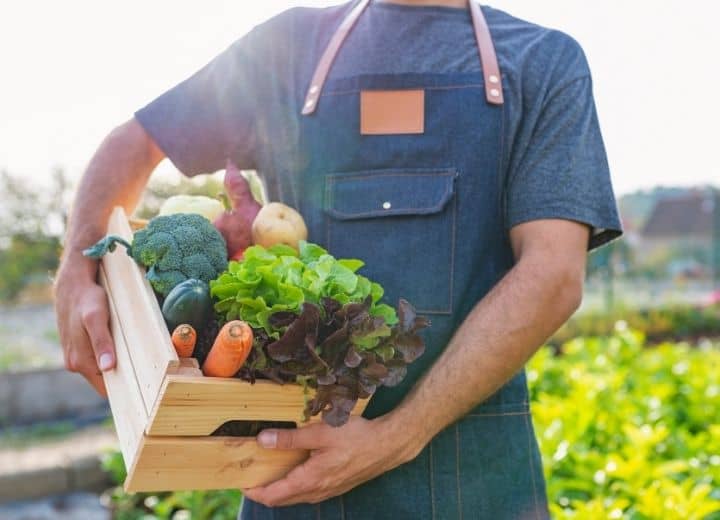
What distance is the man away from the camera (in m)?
1.76

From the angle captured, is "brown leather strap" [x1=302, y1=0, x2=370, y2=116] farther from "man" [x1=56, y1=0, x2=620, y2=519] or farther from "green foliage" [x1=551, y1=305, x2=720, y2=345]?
"green foliage" [x1=551, y1=305, x2=720, y2=345]

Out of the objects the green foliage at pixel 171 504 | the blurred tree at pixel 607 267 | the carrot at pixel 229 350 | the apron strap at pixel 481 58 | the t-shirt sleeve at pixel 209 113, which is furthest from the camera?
the blurred tree at pixel 607 267

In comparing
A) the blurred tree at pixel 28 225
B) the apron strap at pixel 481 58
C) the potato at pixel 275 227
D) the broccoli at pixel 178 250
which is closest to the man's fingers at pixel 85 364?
the broccoli at pixel 178 250

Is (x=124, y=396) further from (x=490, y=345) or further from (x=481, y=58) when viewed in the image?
(x=481, y=58)

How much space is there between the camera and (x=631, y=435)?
311 centimetres

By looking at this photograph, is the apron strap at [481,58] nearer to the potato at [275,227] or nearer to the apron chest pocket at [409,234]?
the apron chest pocket at [409,234]

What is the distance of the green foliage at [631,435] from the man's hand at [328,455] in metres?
1.23

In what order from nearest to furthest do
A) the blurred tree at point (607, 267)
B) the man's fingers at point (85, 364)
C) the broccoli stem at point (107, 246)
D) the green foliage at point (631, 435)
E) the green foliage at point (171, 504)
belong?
the broccoli stem at point (107, 246)
the man's fingers at point (85, 364)
the green foliage at point (631, 435)
the green foliage at point (171, 504)
the blurred tree at point (607, 267)

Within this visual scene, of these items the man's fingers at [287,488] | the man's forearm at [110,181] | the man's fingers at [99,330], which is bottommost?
the man's fingers at [287,488]

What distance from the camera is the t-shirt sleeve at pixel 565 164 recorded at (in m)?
1.82

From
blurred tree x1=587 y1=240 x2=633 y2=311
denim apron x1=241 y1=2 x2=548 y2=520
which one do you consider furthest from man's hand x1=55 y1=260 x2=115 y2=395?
blurred tree x1=587 y1=240 x2=633 y2=311

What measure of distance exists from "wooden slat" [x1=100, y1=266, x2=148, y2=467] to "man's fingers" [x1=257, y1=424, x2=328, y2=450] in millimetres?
215

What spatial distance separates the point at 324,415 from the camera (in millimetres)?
1448

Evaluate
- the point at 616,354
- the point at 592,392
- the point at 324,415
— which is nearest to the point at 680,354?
the point at 616,354
